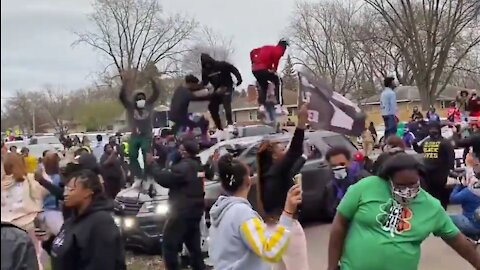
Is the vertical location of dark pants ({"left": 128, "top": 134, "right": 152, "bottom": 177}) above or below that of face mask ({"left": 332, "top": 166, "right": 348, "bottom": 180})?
above

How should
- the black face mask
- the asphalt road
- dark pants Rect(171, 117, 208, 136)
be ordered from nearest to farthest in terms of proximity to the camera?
dark pants Rect(171, 117, 208, 136)
the asphalt road
the black face mask

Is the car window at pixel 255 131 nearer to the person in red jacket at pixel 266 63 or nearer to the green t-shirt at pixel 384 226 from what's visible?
the person in red jacket at pixel 266 63

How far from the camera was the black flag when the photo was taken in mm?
6594

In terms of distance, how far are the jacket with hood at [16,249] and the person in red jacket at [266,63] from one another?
4227 mm

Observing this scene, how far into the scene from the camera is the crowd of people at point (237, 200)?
4.52m

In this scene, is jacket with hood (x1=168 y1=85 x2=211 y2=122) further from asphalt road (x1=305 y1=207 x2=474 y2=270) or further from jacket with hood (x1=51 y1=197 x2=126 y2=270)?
asphalt road (x1=305 y1=207 x2=474 y2=270)

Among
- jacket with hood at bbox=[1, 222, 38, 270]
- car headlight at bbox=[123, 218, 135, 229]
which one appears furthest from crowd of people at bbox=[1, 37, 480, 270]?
car headlight at bbox=[123, 218, 135, 229]

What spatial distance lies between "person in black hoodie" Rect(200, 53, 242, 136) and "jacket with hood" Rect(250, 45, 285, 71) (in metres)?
0.38

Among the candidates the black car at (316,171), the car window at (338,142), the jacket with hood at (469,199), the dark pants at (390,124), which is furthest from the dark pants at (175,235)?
the dark pants at (390,124)

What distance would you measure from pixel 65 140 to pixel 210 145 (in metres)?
3.00

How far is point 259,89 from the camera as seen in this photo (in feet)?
26.2

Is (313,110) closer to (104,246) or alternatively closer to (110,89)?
(110,89)

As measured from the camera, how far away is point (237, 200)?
4.67 meters

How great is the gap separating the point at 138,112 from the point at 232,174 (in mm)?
2976
